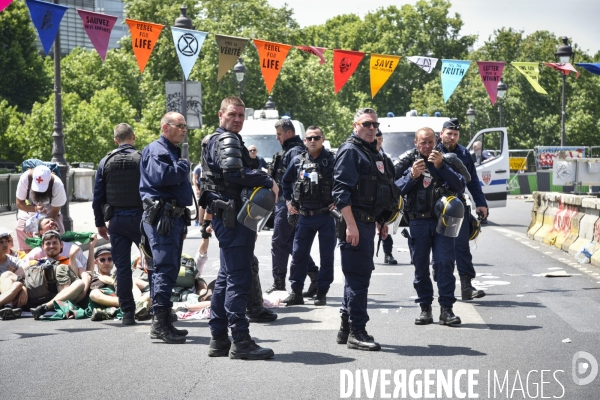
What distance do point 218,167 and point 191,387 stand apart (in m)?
1.84

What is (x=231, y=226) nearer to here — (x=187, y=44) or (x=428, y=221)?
(x=428, y=221)

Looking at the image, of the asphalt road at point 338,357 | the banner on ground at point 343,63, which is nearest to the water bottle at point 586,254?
the asphalt road at point 338,357

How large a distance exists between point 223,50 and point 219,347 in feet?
35.0

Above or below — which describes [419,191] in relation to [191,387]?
above

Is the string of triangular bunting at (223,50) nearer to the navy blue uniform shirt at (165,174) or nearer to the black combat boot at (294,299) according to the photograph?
the navy blue uniform shirt at (165,174)

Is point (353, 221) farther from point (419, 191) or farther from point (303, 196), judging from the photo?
point (303, 196)

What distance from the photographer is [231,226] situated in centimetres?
743

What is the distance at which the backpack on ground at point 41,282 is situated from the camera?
10.2 meters

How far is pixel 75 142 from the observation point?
48.8 meters

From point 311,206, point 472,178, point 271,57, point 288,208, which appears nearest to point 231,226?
point 311,206

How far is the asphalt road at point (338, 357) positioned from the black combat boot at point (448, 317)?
130 mm

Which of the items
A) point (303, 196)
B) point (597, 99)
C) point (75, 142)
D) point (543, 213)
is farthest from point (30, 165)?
point (597, 99)

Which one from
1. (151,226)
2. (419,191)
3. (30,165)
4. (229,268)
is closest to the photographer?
(229,268)

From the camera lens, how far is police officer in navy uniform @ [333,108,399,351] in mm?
7711
